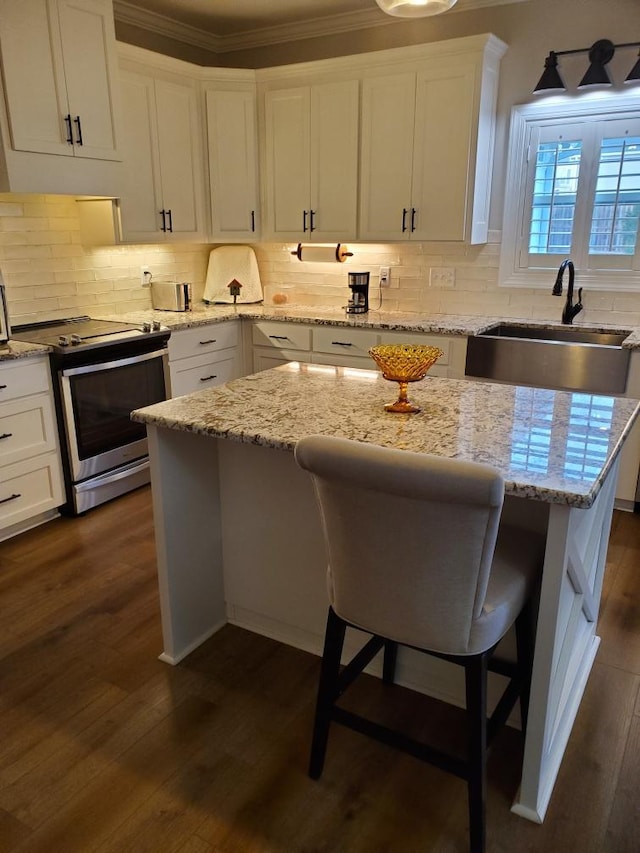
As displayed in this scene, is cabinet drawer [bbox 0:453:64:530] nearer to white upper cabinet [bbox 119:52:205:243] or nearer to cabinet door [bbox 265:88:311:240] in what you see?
white upper cabinet [bbox 119:52:205:243]

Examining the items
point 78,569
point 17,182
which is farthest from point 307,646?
point 17,182

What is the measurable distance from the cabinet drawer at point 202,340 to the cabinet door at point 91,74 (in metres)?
1.03

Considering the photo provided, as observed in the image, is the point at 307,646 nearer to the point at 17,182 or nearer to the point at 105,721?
the point at 105,721

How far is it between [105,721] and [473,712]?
1.13m

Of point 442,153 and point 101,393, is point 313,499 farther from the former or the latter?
point 442,153

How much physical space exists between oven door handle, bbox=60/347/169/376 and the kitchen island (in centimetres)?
123

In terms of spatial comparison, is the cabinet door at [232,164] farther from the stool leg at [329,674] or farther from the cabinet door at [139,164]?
the stool leg at [329,674]

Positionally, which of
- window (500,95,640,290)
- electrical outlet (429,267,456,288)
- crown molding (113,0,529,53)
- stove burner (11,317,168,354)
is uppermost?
crown molding (113,0,529,53)

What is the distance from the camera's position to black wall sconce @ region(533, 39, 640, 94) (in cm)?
337

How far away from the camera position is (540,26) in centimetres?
357

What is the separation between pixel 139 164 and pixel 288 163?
96 centimetres

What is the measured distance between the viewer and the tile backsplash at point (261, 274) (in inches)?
139

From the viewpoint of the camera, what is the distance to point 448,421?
5.98 ft

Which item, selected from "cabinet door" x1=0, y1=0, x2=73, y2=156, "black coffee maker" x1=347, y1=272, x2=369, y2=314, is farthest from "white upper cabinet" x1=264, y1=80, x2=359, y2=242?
"cabinet door" x1=0, y1=0, x2=73, y2=156
